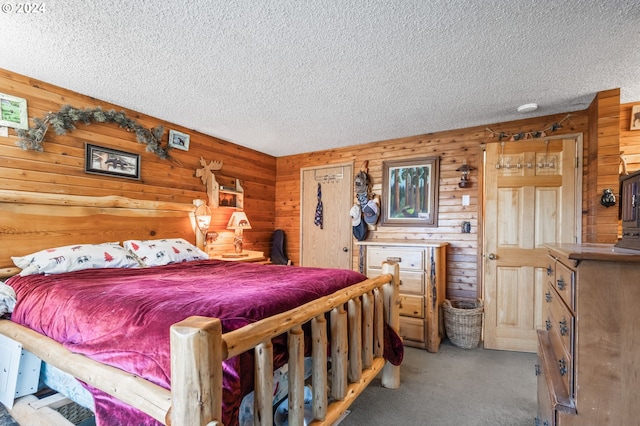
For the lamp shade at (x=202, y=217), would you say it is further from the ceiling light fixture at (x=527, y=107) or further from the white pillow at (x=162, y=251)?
the ceiling light fixture at (x=527, y=107)

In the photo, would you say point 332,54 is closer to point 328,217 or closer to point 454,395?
point 454,395

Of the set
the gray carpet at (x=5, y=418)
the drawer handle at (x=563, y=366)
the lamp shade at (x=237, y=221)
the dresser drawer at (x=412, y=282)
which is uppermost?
Result: the lamp shade at (x=237, y=221)

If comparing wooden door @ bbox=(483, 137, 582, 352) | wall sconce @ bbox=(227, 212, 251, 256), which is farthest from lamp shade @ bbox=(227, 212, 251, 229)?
wooden door @ bbox=(483, 137, 582, 352)

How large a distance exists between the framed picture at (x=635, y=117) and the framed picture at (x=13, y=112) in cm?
510

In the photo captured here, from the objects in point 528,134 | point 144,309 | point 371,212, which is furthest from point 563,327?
point 371,212

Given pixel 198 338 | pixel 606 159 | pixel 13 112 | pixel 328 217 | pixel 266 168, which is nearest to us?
pixel 198 338

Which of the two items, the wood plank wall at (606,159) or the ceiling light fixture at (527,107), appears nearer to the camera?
the wood plank wall at (606,159)

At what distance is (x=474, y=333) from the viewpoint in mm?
3184

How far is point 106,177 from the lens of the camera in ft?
9.71

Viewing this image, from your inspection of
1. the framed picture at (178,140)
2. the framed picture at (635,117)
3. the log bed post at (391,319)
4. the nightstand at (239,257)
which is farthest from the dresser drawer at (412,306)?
the framed picture at (178,140)

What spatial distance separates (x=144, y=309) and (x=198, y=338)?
618mm

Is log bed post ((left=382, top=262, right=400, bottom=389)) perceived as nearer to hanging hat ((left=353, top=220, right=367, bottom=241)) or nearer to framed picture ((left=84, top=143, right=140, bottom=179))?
hanging hat ((left=353, top=220, right=367, bottom=241))

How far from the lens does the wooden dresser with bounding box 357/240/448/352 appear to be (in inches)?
125

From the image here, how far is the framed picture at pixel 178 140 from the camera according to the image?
348 cm
